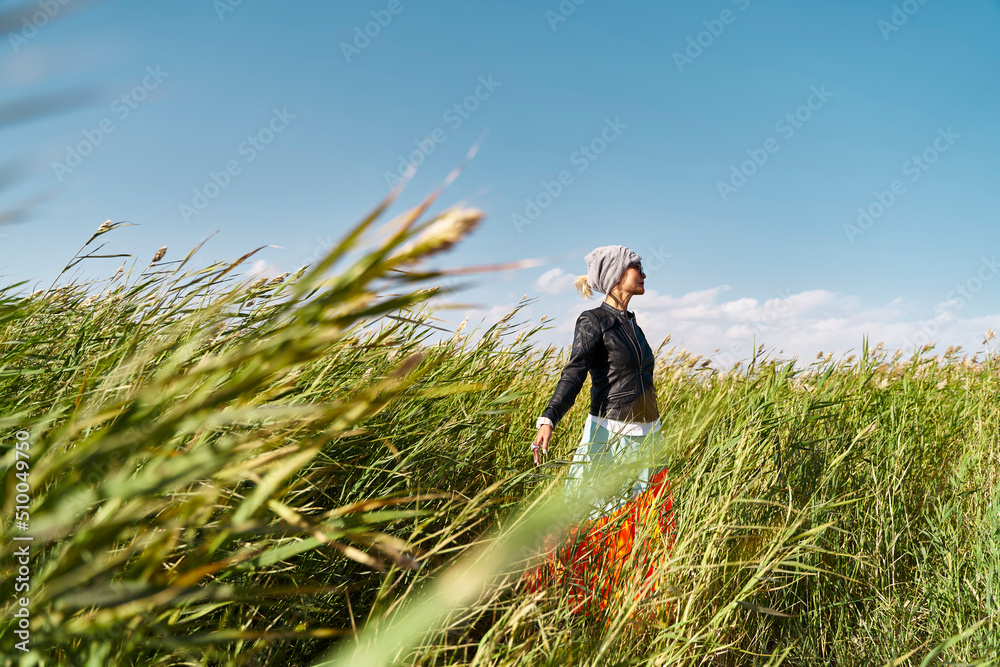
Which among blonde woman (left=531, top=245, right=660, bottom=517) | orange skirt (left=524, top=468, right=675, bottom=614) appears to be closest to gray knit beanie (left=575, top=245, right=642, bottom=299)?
blonde woman (left=531, top=245, right=660, bottom=517)

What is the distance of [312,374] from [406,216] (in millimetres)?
1634

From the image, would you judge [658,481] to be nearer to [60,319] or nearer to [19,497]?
[19,497]

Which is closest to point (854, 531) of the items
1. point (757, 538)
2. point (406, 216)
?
point (757, 538)

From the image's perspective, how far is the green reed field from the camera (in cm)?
76

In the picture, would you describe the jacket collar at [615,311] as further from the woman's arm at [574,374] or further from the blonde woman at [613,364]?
the woman's arm at [574,374]

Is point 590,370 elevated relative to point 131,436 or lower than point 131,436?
lower

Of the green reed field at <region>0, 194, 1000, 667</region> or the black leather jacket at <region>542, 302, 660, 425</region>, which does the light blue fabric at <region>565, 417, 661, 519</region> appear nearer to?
the green reed field at <region>0, 194, 1000, 667</region>

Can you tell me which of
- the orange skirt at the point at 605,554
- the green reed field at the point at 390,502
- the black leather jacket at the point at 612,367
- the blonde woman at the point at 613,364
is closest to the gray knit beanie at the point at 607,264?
the blonde woman at the point at 613,364

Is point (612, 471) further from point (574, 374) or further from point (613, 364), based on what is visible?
point (613, 364)

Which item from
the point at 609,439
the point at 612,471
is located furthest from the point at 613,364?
the point at 612,471

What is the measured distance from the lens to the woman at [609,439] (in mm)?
1906

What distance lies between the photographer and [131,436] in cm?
70

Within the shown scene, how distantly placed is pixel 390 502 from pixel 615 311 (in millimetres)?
2656

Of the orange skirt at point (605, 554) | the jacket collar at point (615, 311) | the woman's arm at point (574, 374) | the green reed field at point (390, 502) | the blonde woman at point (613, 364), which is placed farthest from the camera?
the jacket collar at point (615, 311)
